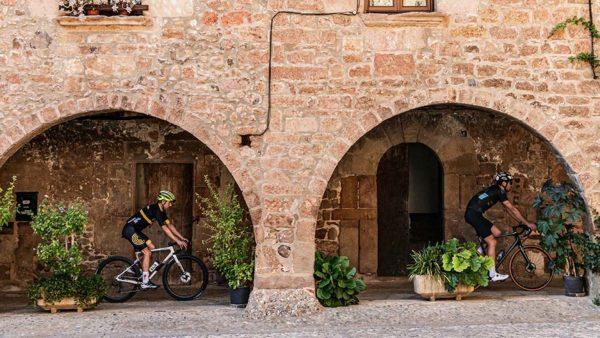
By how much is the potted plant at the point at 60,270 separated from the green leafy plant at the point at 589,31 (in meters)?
5.93

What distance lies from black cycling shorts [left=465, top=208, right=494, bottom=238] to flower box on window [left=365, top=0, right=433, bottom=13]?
9.23ft

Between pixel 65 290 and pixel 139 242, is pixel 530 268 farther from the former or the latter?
pixel 65 290

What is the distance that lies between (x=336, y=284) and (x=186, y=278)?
2.19m

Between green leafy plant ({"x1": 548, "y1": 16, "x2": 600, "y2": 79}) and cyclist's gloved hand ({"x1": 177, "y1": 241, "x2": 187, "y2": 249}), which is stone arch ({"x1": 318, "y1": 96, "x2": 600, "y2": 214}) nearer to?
green leafy plant ({"x1": 548, "y1": 16, "x2": 600, "y2": 79})

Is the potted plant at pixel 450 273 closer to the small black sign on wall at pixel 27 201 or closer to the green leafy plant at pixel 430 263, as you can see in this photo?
the green leafy plant at pixel 430 263

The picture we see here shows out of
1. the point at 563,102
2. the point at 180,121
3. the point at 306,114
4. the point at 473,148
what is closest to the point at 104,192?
the point at 180,121

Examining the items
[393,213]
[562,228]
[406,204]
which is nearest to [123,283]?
[393,213]

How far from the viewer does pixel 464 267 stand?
8.41 metres

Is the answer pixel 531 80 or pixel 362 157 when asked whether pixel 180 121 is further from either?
pixel 531 80

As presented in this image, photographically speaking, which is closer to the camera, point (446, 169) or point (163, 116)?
point (163, 116)

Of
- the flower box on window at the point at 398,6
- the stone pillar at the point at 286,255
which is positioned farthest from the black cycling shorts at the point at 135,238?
the flower box on window at the point at 398,6

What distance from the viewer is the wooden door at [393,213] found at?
1109cm

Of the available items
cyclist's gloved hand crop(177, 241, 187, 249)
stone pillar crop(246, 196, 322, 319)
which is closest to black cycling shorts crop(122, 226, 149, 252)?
cyclist's gloved hand crop(177, 241, 187, 249)

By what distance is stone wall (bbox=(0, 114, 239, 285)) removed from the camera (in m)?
10.4
